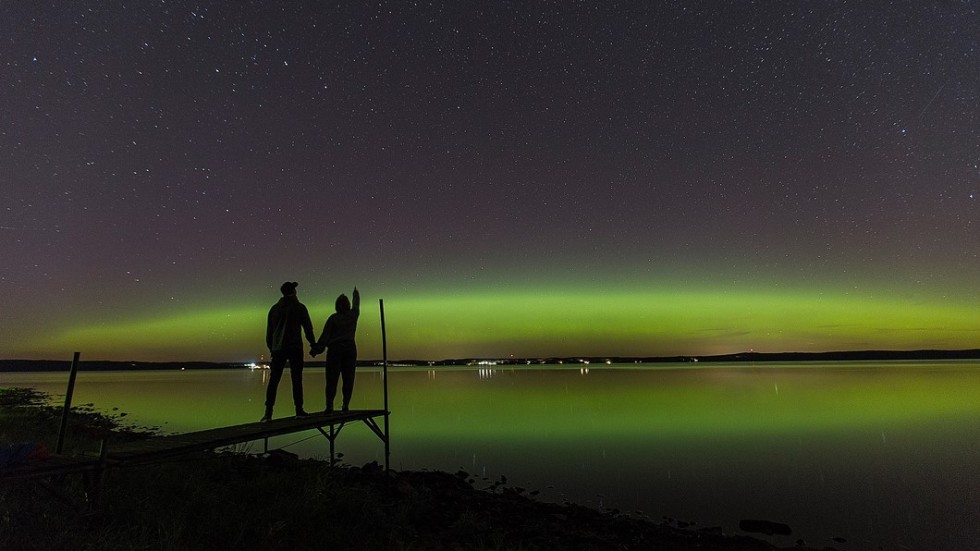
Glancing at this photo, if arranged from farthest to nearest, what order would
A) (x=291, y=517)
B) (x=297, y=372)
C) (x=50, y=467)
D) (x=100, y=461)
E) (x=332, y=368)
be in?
(x=332, y=368), (x=297, y=372), (x=291, y=517), (x=100, y=461), (x=50, y=467)

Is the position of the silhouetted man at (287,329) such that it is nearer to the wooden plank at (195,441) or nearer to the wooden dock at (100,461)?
the wooden plank at (195,441)

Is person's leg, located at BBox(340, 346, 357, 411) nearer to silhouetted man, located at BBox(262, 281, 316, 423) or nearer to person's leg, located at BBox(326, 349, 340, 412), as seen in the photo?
person's leg, located at BBox(326, 349, 340, 412)

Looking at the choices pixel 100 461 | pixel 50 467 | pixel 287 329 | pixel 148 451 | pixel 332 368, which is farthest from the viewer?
pixel 332 368

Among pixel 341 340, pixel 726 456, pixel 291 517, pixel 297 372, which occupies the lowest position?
pixel 726 456

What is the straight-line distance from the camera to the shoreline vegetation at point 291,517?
5809 mm

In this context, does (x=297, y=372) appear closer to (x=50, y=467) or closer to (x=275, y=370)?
(x=275, y=370)

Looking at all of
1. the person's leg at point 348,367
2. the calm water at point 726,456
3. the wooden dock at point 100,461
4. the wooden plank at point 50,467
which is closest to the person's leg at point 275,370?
the person's leg at point 348,367

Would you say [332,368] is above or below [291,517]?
above

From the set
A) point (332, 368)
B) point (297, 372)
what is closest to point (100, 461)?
point (297, 372)

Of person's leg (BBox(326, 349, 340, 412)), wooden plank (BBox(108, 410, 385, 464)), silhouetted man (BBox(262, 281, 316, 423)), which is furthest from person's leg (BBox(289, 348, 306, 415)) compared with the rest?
person's leg (BBox(326, 349, 340, 412))

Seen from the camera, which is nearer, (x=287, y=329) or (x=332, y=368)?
(x=287, y=329)

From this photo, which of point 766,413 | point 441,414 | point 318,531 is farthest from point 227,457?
point 766,413

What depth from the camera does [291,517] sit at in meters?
7.28

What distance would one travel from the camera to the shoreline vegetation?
5.81 m
